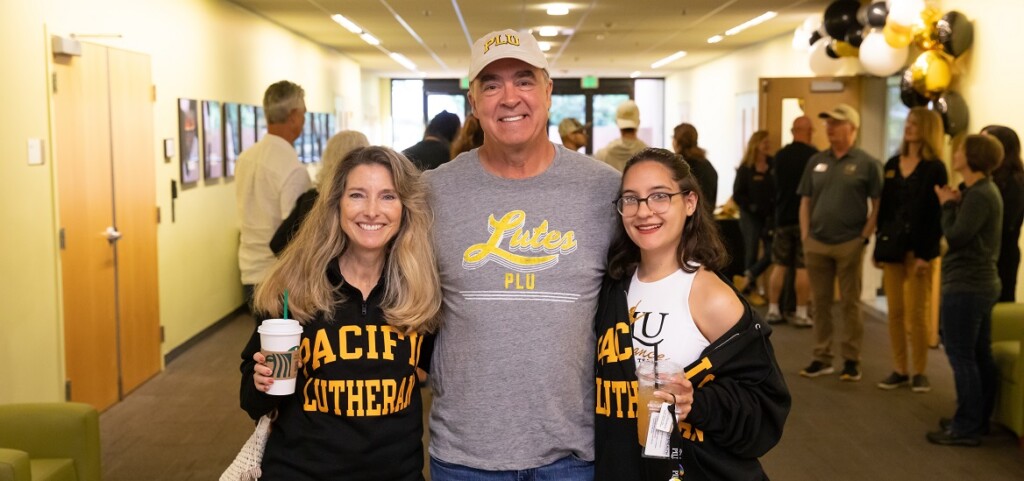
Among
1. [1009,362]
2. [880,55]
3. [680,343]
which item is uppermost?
[880,55]

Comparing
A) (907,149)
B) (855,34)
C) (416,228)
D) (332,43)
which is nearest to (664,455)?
(416,228)

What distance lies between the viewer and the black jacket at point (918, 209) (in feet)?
18.7


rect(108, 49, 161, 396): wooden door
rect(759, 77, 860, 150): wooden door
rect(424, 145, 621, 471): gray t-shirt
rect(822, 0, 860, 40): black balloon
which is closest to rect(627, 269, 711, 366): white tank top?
rect(424, 145, 621, 471): gray t-shirt

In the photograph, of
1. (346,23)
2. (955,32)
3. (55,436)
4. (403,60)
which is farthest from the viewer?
(403,60)

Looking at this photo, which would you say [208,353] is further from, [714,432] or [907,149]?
[714,432]

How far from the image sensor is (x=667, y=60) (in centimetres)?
1778

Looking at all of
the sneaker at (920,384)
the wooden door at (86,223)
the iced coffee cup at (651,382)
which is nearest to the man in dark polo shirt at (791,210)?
the sneaker at (920,384)

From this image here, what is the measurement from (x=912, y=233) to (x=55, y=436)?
4542 millimetres

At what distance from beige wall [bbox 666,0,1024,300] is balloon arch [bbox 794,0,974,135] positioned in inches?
4.6

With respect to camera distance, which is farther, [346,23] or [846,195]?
[346,23]

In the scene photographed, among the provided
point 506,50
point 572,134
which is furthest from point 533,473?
point 572,134

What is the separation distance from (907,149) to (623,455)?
4364 millimetres

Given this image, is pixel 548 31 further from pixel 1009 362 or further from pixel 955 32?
pixel 1009 362

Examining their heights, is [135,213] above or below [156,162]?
below
